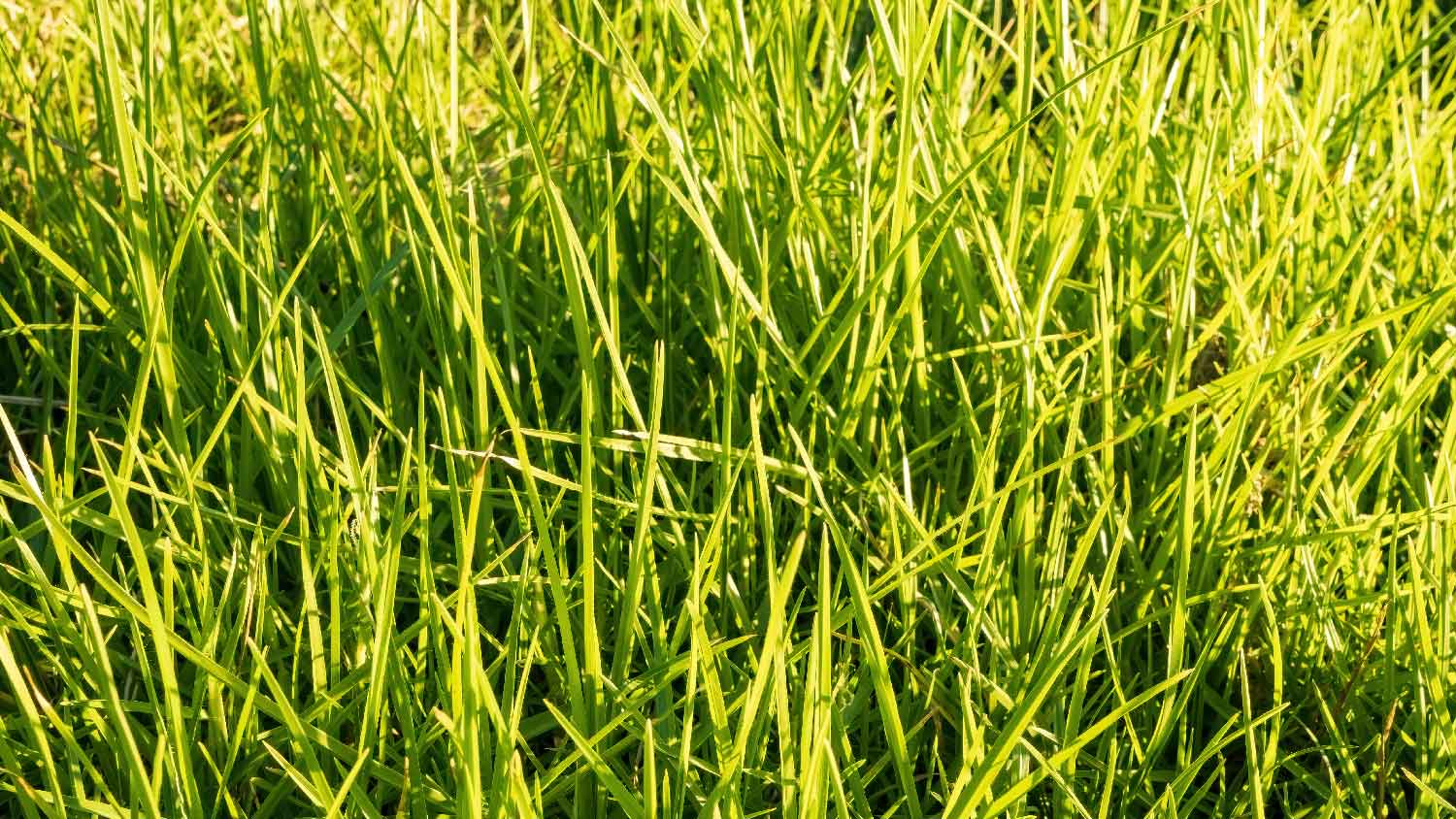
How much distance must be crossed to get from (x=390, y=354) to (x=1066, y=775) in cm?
60

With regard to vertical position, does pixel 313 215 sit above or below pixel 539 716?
above

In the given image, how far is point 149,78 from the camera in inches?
39.1

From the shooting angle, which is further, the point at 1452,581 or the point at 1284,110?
the point at 1284,110

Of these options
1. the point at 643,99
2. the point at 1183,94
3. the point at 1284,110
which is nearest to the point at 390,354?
the point at 643,99

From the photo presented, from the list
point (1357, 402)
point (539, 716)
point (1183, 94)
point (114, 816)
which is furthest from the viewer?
point (1183, 94)

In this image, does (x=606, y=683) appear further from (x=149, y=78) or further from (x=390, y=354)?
(x=149, y=78)

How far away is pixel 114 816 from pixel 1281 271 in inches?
40.3

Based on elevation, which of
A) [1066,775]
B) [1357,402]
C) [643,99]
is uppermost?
[643,99]

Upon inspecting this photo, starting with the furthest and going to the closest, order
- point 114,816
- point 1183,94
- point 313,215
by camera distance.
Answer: point 1183,94 → point 313,215 → point 114,816

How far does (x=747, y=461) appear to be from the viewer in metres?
1.00

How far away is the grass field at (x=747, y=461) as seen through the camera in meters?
0.82

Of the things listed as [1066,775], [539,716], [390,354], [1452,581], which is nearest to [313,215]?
[390,354]

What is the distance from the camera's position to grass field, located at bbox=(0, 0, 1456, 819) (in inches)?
32.4

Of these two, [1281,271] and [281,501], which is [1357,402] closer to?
[1281,271]
